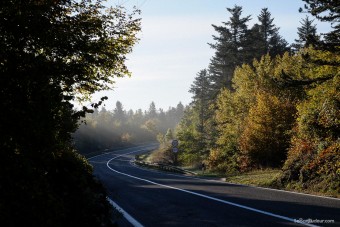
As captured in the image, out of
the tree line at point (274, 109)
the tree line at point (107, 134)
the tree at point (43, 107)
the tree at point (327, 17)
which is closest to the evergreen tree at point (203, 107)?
the tree line at point (274, 109)

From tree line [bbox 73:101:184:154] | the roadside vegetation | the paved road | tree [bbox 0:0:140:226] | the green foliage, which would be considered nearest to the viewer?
tree [bbox 0:0:140:226]

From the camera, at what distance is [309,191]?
1677 cm

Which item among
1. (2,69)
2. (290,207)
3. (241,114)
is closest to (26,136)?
(2,69)

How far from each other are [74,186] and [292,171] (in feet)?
47.0

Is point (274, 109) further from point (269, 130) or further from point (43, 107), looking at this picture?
point (43, 107)

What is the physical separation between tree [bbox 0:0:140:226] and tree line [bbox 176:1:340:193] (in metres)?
11.4

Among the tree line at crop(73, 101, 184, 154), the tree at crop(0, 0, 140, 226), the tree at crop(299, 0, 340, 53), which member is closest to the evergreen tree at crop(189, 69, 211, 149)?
the tree line at crop(73, 101, 184, 154)

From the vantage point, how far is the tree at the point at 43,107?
5.70m

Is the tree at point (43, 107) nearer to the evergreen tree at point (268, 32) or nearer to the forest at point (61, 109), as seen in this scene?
the forest at point (61, 109)

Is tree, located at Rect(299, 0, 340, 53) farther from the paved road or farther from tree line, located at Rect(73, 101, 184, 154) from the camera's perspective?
tree line, located at Rect(73, 101, 184, 154)

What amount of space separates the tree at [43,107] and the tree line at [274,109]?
11.4 metres

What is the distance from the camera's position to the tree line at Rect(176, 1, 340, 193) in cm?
1792

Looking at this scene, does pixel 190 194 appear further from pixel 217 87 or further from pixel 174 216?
pixel 217 87

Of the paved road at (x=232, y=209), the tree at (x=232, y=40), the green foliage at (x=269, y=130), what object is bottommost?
the paved road at (x=232, y=209)
